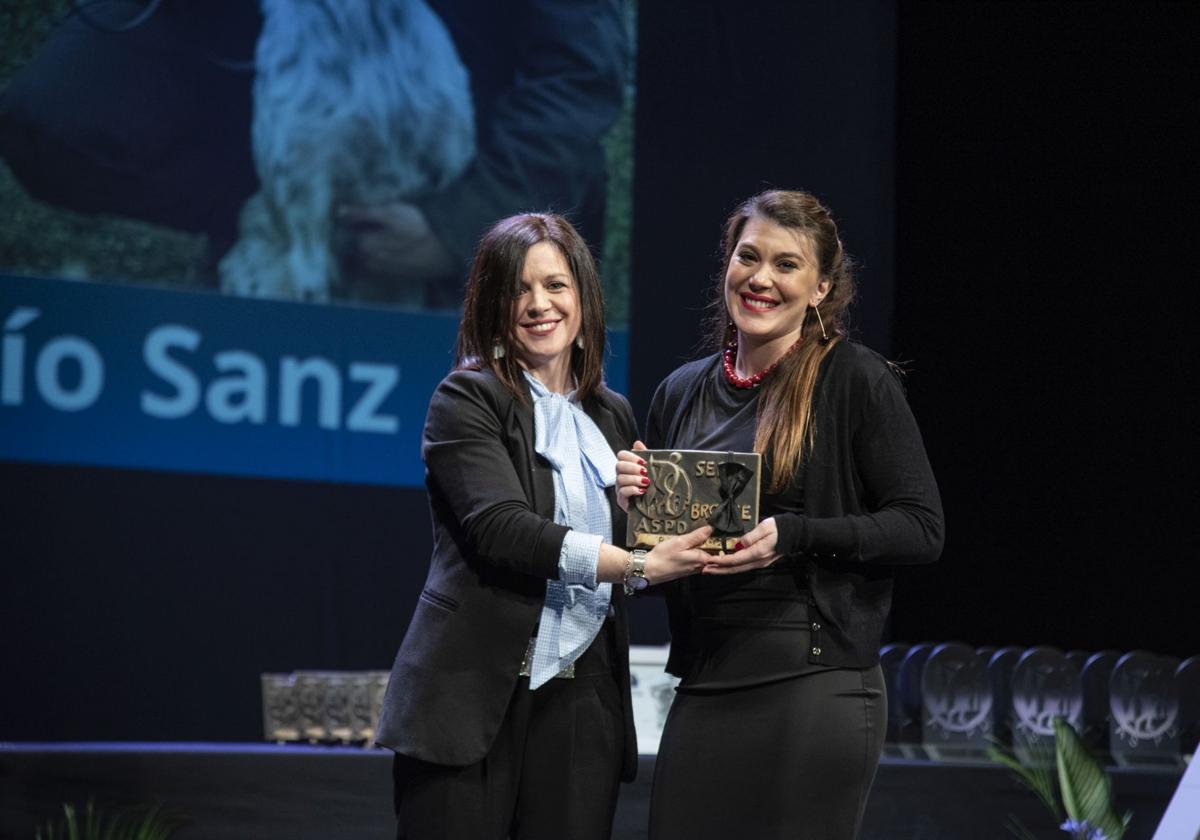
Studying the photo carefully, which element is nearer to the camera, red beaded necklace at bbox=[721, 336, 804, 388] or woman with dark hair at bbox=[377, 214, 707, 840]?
woman with dark hair at bbox=[377, 214, 707, 840]

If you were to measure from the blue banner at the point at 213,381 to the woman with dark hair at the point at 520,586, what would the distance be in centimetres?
263

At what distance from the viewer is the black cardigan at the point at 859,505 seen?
2150 mm

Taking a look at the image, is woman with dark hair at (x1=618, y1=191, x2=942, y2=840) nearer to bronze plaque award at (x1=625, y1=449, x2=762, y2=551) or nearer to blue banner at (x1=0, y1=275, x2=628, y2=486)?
bronze plaque award at (x1=625, y1=449, x2=762, y2=551)

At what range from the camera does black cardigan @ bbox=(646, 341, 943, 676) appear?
215 centimetres

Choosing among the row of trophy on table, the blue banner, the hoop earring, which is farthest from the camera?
the blue banner

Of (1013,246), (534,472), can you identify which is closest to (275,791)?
(534,472)

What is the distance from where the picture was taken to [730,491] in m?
2.10

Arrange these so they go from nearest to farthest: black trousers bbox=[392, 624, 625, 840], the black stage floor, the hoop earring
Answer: black trousers bbox=[392, 624, 625, 840], the hoop earring, the black stage floor

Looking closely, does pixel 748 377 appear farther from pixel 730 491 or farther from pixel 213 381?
pixel 213 381

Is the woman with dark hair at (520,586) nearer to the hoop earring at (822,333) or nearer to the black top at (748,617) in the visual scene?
the black top at (748,617)

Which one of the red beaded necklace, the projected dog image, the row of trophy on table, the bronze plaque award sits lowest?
the row of trophy on table

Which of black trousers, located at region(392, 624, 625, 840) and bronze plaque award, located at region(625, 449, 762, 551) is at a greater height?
bronze plaque award, located at region(625, 449, 762, 551)

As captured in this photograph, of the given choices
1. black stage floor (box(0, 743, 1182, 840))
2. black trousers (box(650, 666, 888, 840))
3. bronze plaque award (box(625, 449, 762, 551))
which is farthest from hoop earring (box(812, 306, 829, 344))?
black stage floor (box(0, 743, 1182, 840))

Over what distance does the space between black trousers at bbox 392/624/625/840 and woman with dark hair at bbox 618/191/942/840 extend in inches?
4.2
